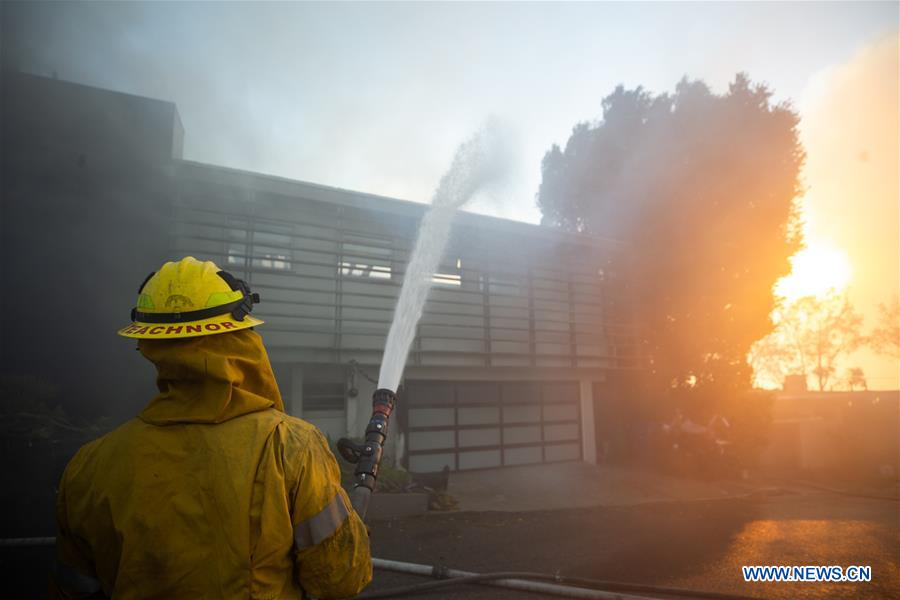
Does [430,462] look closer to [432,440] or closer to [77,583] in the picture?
[432,440]

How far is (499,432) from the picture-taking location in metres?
12.3

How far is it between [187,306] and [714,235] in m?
16.2

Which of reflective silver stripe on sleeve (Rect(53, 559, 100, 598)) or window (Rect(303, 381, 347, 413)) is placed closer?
reflective silver stripe on sleeve (Rect(53, 559, 100, 598))

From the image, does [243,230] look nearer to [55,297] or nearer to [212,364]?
[55,297]

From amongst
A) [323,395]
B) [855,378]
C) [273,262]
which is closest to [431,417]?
[323,395]

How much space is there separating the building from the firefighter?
7830 millimetres

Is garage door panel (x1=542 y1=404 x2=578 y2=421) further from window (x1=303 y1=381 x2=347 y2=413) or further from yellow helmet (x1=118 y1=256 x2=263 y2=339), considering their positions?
yellow helmet (x1=118 y1=256 x2=263 y2=339)

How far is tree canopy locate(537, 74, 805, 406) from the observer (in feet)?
48.4

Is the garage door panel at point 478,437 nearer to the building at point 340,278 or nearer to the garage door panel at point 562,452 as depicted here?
the building at point 340,278

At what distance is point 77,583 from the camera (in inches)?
59.7

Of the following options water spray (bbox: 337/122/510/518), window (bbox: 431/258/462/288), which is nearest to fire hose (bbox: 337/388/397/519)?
water spray (bbox: 337/122/510/518)

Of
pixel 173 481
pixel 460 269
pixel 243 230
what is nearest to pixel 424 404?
pixel 460 269

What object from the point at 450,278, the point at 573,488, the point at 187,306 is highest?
the point at 450,278

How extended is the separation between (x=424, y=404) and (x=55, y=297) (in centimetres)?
712
